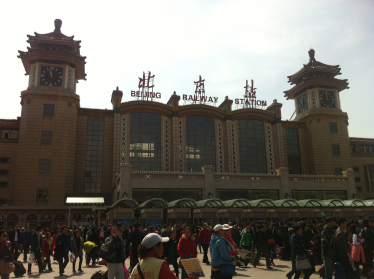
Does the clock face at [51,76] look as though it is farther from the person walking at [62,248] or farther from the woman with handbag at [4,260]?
the woman with handbag at [4,260]

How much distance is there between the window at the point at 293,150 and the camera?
65312 mm

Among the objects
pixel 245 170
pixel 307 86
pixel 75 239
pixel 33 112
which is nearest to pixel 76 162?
pixel 33 112

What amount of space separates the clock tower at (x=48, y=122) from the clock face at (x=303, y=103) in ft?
142

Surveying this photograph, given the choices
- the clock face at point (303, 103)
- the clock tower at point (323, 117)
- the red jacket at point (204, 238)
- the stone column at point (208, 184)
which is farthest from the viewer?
the clock face at point (303, 103)

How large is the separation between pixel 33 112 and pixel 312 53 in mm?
56291

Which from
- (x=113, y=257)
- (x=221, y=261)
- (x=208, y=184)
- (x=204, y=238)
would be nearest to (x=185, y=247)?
(x=113, y=257)

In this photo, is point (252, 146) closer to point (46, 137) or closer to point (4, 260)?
point (46, 137)

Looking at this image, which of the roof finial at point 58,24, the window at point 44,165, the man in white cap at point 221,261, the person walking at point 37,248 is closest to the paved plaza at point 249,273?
the person walking at point 37,248

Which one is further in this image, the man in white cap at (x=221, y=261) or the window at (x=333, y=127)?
the window at (x=333, y=127)

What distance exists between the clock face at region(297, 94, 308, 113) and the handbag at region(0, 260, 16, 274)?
220 feet

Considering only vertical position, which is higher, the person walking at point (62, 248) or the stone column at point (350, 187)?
the stone column at point (350, 187)

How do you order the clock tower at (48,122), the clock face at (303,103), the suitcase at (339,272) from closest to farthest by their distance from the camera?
the suitcase at (339,272) → the clock tower at (48,122) → the clock face at (303,103)

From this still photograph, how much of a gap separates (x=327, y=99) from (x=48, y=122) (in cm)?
5106

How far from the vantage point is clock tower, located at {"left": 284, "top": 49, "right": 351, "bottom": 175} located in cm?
6397
